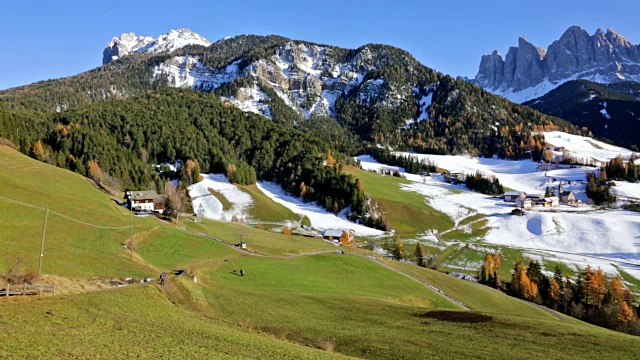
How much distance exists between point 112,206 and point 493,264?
10049 cm

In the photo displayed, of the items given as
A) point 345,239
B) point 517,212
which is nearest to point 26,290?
point 345,239

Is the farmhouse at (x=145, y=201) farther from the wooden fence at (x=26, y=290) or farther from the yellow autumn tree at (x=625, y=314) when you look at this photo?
the yellow autumn tree at (x=625, y=314)

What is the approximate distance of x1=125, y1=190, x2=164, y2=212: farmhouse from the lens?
399 feet

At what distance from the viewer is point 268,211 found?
166 m

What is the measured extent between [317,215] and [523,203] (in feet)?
321

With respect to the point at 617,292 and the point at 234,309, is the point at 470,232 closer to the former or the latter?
the point at 617,292

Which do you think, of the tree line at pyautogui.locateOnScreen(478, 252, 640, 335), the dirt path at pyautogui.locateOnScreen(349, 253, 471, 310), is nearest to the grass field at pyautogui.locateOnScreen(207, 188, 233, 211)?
the dirt path at pyautogui.locateOnScreen(349, 253, 471, 310)

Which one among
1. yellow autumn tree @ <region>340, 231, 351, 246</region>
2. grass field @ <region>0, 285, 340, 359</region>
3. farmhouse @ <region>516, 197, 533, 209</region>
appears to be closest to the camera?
grass field @ <region>0, 285, 340, 359</region>

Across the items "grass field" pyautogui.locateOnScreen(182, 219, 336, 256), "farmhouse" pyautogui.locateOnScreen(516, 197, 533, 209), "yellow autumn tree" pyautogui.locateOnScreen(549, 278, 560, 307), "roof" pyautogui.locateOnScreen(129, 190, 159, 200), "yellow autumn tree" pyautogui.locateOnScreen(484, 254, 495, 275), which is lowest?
"yellow autumn tree" pyautogui.locateOnScreen(549, 278, 560, 307)

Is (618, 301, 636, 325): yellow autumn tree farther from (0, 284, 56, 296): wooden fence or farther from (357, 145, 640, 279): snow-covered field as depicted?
(0, 284, 56, 296): wooden fence

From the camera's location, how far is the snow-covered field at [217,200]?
16015cm

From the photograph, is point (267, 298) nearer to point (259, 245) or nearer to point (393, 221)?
point (259, 245)

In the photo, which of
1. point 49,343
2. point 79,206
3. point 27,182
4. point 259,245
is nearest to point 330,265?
point 259,245

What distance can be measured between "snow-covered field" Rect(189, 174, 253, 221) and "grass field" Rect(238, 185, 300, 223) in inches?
106
